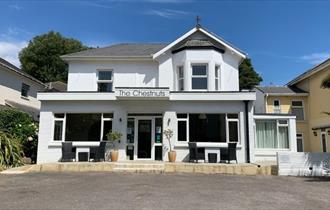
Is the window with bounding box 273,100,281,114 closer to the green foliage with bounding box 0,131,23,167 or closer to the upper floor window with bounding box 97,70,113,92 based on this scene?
the upper floor window with bounding box 97,70,113,92

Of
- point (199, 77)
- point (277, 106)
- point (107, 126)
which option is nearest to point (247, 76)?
point (277, 106)

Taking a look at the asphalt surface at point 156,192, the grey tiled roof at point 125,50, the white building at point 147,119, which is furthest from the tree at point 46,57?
the asphalt surface at point 156,192

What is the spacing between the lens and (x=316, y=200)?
891 centimetres

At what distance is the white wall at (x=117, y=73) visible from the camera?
2080cm

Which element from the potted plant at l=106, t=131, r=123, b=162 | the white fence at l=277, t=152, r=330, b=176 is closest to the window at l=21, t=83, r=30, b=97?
the potted plant at l=106, t=131, r=123, b=162

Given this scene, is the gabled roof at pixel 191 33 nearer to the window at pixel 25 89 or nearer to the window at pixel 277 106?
the window at pixel 277 106

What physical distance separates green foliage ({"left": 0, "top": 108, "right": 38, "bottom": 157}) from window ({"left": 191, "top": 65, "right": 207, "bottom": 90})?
1023cm

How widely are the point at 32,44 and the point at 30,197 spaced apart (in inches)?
1630

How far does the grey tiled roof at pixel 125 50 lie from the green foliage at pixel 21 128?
5.02m

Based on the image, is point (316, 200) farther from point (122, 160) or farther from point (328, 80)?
point (122, 160)

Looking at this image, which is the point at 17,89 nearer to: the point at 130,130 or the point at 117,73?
the point at 117,73

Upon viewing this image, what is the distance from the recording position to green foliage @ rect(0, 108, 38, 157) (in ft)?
58.6

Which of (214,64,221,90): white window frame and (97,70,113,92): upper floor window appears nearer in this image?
(214,64,221,90): white window frame

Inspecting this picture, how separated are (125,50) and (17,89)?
9.79 m
